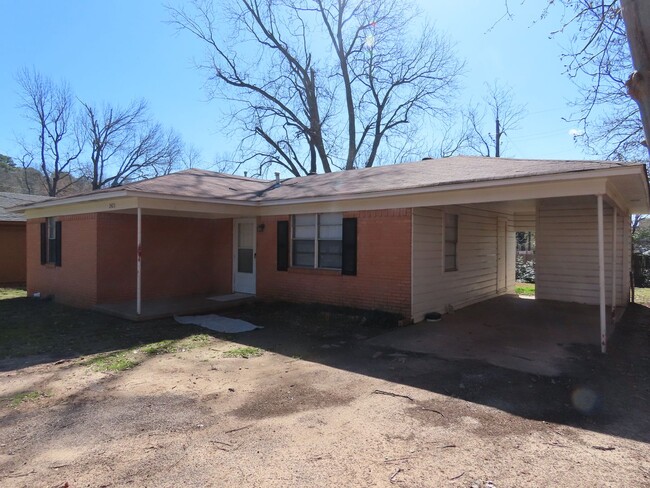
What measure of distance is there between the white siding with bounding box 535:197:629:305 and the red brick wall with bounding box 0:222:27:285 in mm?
18551

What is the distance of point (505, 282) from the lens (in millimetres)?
13742

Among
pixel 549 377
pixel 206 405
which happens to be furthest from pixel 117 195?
pixel 549 377

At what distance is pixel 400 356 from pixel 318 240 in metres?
4.47

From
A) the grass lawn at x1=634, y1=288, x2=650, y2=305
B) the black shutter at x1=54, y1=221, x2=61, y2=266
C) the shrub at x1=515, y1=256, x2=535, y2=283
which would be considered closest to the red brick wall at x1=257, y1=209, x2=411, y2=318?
the black shutter at x1=54, y1=221, x2=61, y2=266

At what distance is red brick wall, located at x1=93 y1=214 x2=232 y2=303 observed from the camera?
10.5 m

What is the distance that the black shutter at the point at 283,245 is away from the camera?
10.9 meters

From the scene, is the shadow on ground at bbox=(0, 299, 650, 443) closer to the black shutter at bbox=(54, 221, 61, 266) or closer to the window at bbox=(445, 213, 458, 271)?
the black shutter at bbox=(54, 221, 61, 266)

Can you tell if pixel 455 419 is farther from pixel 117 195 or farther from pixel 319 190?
pixel 117 195

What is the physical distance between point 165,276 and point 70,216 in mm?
2912

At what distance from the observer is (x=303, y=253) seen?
1073 centimetres

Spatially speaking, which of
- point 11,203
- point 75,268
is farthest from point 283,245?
point 11,203

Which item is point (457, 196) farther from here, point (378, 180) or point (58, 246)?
point (58, 246)

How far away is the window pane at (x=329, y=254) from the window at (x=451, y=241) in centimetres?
252

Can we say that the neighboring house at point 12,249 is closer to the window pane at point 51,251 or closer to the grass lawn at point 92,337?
the window pane at point 51,251
